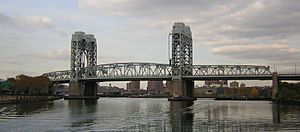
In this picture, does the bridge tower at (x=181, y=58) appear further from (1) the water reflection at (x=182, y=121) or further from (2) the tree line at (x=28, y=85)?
(1) the water reflection at (x=182, y=121)

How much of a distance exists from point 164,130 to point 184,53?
445 ft

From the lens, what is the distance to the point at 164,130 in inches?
1489

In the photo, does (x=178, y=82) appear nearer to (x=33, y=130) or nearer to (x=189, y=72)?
(x=189, y=72)

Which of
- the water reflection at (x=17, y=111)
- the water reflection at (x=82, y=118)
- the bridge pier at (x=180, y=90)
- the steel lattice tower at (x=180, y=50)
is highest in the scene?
the steel lattice tower at (x=180, y=50)

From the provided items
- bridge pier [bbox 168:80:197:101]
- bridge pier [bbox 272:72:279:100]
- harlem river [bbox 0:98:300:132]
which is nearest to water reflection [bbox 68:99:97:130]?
harlem river [bbox 0:98:300:132]

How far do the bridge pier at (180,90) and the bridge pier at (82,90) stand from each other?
145ft

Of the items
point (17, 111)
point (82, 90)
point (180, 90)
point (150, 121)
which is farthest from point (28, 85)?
point (150, 121)

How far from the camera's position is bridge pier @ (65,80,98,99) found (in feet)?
591

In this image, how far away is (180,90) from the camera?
154m

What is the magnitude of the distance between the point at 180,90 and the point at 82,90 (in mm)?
52616

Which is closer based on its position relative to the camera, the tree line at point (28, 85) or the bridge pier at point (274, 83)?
the bridge pier at point (274, 83)

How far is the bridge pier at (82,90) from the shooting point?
591 feet

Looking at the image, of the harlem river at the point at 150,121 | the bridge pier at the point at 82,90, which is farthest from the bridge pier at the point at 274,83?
the bridge pier at the point at 82,90

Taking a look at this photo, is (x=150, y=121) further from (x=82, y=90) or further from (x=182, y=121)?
(x=82, y=90)
